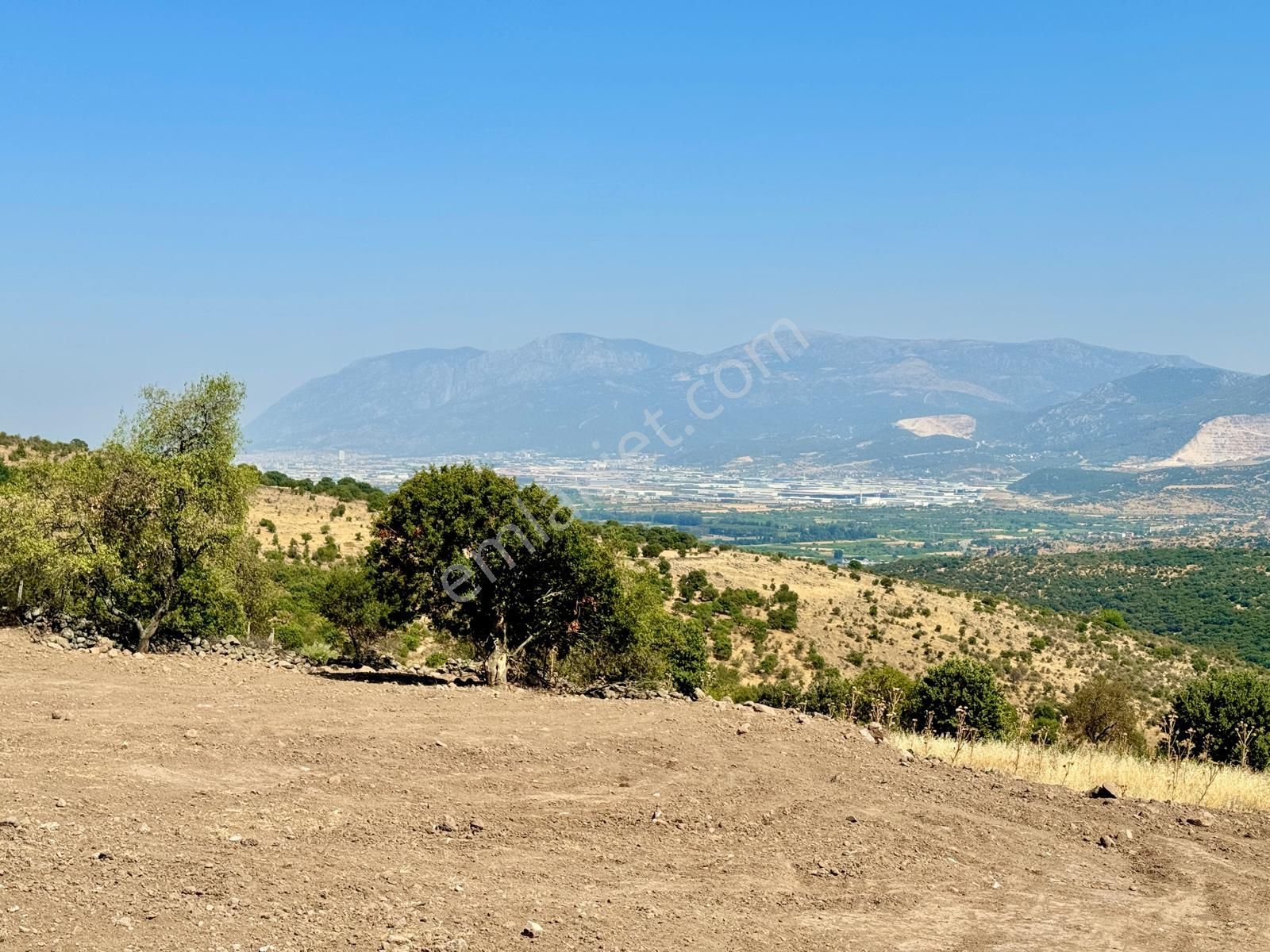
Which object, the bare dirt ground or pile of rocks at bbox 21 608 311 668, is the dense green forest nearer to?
the bare dirt ground

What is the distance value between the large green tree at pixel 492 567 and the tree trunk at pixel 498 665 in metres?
0.02

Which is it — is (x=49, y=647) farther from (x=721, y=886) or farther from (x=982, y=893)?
(x=982, y=893)

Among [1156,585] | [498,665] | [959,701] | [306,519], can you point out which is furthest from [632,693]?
[1156,585]

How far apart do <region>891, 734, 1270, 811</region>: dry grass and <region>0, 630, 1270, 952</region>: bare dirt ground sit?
99 centimetres

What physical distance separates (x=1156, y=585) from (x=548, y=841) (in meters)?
80.9

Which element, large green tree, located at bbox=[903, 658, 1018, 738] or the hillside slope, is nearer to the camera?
large green tree, located at bbox=[903, 658, 1018, 738]

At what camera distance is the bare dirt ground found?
725cm

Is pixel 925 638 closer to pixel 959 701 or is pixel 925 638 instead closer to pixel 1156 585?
pixel 959 701

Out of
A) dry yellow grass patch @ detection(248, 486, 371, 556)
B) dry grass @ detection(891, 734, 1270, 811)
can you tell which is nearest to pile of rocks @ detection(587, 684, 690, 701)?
dry grass @ detection(891, 734, 1270, 811)

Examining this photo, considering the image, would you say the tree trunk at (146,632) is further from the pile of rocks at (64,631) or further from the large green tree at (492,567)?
the large green tree at (492,567)

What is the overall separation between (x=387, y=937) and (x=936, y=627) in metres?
43.4

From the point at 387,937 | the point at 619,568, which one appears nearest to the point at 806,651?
the point at 619,568

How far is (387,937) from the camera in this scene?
6.88m

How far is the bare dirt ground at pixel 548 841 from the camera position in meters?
7.25
